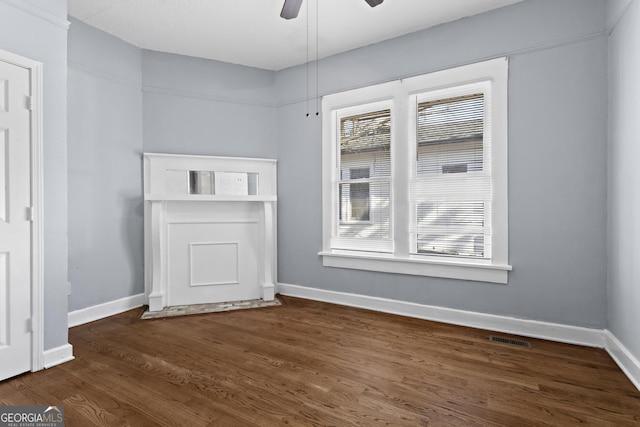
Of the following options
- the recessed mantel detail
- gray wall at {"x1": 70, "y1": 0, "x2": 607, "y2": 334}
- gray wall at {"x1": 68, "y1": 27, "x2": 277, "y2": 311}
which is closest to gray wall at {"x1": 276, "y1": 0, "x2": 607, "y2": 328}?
gray wall at {"x1": 70, "y1": 0, "x2": 607, "y2": 334}

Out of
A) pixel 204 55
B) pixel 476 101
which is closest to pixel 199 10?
pixel 204 55

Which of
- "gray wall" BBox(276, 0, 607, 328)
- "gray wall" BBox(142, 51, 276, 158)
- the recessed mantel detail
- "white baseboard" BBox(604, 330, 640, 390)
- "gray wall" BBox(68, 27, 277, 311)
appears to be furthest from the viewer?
"gray wall" BBox(142, 51, 276, 158)

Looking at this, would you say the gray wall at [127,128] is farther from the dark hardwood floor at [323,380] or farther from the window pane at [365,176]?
the window pane at [365,176]

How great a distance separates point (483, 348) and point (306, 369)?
143cm

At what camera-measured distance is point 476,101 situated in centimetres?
328

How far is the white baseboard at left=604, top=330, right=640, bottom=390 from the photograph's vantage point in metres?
2.18

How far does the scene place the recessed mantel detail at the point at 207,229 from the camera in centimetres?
386

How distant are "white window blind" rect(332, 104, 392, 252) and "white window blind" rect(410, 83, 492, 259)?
1.10ft

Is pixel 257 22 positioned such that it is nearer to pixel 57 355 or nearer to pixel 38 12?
pixel 38 12

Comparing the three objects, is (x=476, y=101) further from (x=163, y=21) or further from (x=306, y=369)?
(x=163, y=21)

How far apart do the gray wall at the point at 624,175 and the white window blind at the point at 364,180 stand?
6.10ft

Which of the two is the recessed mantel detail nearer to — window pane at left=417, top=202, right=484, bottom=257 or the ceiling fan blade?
window pane at left=417, top=202, right=484, bottom=257

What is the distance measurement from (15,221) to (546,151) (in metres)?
3.97

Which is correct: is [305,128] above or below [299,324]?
above
